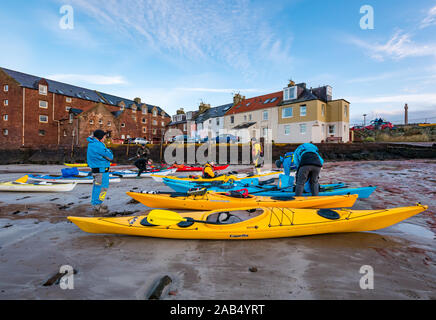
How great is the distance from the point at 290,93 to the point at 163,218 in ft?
89.6

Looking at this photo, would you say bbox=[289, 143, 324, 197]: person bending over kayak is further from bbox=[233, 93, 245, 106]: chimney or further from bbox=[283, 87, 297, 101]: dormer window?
bbox=[233, 93, 245, 106]: chimney

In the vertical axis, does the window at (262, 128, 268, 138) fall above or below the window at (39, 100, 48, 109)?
below

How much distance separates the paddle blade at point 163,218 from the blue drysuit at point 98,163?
2105 mm

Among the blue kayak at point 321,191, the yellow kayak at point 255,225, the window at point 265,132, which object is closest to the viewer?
the yellow kayak at point 255,225

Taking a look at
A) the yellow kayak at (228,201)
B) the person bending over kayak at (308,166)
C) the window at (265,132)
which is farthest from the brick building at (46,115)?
the person bending over kayak at (308,166)

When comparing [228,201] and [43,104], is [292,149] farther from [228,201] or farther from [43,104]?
[43,104]

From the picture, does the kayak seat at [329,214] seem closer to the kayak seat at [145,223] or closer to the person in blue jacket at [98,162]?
the kayak seat at [145,223]

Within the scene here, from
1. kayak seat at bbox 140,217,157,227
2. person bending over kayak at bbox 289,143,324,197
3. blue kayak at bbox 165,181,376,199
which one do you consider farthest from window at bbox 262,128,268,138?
kayak seat at bbox 140,217,157,227

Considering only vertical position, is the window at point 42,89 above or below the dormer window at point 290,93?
above

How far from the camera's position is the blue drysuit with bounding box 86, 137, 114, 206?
4.98 m

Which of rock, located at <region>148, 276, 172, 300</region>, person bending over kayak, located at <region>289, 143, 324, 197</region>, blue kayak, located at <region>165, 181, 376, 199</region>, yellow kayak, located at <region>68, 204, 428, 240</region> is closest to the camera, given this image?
rock, located at <region>148, 276, 172, 300</region>

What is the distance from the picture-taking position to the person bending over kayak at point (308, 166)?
17.1 ft

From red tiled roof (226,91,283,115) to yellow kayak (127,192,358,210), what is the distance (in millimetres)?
25115
